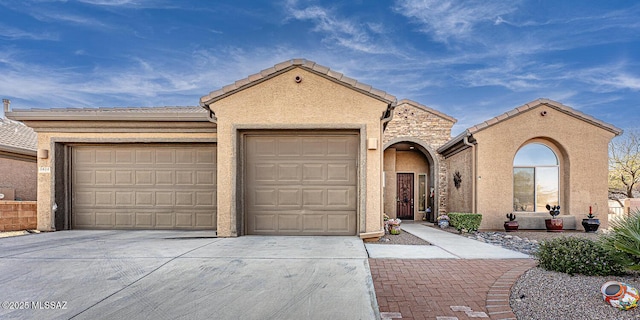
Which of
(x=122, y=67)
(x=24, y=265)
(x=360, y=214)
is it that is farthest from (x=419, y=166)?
(x=122, y=67)

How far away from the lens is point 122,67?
15109mm

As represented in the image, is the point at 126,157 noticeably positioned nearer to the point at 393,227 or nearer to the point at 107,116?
the point at 107,116

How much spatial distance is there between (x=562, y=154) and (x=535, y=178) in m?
1.14

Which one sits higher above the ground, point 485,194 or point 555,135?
point 555,135

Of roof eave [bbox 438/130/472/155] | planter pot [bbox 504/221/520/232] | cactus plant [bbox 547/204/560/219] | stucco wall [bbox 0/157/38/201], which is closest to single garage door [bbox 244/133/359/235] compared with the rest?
roof eave [bbox 438/130/472/155]

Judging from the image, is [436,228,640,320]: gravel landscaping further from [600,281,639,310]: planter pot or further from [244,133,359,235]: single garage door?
[244,133,359,235]: single garage door

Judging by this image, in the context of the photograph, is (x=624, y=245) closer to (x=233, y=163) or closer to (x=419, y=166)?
(x=233, y=163)

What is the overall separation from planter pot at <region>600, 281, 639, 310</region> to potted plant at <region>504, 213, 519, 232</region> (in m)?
6.87

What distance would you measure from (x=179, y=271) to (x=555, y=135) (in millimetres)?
11346

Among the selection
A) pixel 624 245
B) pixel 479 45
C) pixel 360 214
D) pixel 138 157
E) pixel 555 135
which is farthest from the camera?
pixel 479 45

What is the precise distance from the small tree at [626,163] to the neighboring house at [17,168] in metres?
30.6

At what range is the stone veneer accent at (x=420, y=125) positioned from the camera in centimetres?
1371

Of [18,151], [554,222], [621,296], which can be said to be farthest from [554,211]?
[18,151]

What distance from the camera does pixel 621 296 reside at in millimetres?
2947
